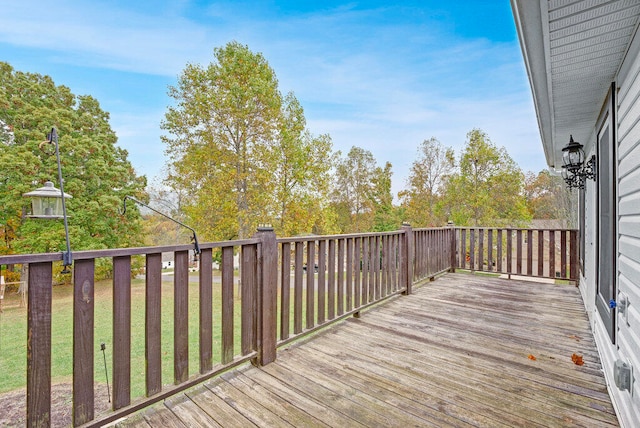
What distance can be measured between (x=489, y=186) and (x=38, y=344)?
482 inches

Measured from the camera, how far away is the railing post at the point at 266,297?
2119 millimetres

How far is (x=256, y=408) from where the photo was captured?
1.64m

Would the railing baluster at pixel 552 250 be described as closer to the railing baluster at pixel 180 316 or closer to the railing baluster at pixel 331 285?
the railing baluster at pixel 331 285

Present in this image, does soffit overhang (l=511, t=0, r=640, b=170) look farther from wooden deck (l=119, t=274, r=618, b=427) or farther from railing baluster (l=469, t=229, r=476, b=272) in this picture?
railing baluster (l=469, t=229, r=476, b=272)

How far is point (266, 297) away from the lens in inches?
84.0

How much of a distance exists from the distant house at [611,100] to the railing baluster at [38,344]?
7.38 feet

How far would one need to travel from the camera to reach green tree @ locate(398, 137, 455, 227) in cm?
1287

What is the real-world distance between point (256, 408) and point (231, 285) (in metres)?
0.68

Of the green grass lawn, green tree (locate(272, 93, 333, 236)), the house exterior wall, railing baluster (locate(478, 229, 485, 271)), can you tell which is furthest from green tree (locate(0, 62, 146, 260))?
the house exterior wall

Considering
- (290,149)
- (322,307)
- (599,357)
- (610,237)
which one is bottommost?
(599,357)

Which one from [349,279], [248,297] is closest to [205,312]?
[248,297]

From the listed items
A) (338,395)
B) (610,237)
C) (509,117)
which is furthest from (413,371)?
(509,117)

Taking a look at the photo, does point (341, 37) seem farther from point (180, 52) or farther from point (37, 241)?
point (37, 241)

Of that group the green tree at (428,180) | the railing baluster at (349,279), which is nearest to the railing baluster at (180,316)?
the railing baluster at (349,279)
